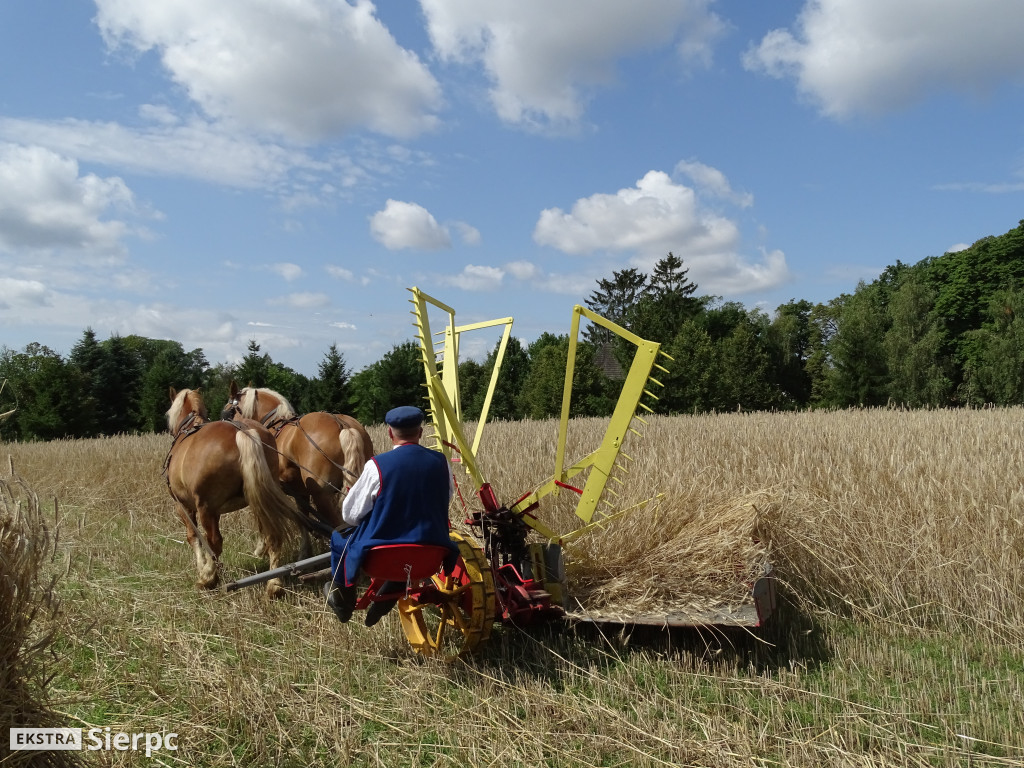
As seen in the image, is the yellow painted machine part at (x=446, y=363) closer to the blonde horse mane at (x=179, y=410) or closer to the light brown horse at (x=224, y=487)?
the light brown horse at (x=224, y=487)

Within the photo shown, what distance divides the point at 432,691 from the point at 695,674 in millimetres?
1439

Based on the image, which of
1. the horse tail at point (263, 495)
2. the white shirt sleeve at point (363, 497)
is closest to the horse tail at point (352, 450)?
the horse tail at point (263, 495)

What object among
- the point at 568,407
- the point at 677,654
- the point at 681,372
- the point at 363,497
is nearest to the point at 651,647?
the point at 677,654

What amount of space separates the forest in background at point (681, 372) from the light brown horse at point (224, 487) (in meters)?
19.2

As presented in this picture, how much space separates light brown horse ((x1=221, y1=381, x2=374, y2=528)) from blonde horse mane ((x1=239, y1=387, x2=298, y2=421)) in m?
0.13

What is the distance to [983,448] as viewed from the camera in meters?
6.73

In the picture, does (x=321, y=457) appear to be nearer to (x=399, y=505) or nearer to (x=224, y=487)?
(x=224, y=487)

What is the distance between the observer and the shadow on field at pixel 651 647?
162 inches

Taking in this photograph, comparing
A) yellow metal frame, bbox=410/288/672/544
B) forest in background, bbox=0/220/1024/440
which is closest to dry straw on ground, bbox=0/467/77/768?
yellow metal frame, bbox=410/288/672/544

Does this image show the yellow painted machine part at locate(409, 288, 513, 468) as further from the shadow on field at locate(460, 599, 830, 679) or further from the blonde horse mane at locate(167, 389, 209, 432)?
the blonde horse mane at locate(167, 389, 209, 432)

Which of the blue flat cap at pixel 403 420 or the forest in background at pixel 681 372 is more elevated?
the forest in background at pixel 681 372

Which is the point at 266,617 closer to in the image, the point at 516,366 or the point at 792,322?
the point at 516,366

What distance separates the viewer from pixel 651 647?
4363mm

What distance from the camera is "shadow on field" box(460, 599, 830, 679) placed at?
4.11 m
